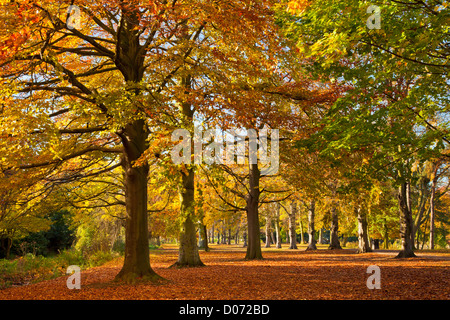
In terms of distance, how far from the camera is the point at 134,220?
34.8 feet

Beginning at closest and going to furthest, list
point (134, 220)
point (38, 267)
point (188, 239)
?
point (134, 220) → point (188, 239) → point (38, 267)

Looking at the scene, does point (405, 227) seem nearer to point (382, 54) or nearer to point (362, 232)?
point (362, 232)

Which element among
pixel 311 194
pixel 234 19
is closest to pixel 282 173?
pixel 311 194

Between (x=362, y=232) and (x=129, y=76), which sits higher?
(x=129, y=76)

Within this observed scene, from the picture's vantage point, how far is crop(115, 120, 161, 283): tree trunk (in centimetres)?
1056

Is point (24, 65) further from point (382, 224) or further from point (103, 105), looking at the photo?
point (382, 224)

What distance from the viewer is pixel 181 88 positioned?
10516 millimetres

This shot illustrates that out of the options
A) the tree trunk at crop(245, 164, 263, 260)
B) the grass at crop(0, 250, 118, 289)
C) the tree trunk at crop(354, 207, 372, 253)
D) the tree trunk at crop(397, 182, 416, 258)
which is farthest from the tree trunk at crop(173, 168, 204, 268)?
the tree trunk at crop(354, 207, 372, 253)

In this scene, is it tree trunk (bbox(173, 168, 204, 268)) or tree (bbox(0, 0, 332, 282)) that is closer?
tree (bbox(0, 0, 332, 282))

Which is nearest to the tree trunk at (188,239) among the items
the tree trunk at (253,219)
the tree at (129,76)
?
the tree at (129,76)

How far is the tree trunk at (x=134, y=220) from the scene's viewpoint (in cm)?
1056

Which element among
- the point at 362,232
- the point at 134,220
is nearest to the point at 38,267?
the point at 134,220

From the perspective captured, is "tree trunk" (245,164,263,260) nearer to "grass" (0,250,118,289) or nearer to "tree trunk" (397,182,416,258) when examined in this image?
"tree trunk" (397,182,416,258)

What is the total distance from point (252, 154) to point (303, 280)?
28.0 ft
